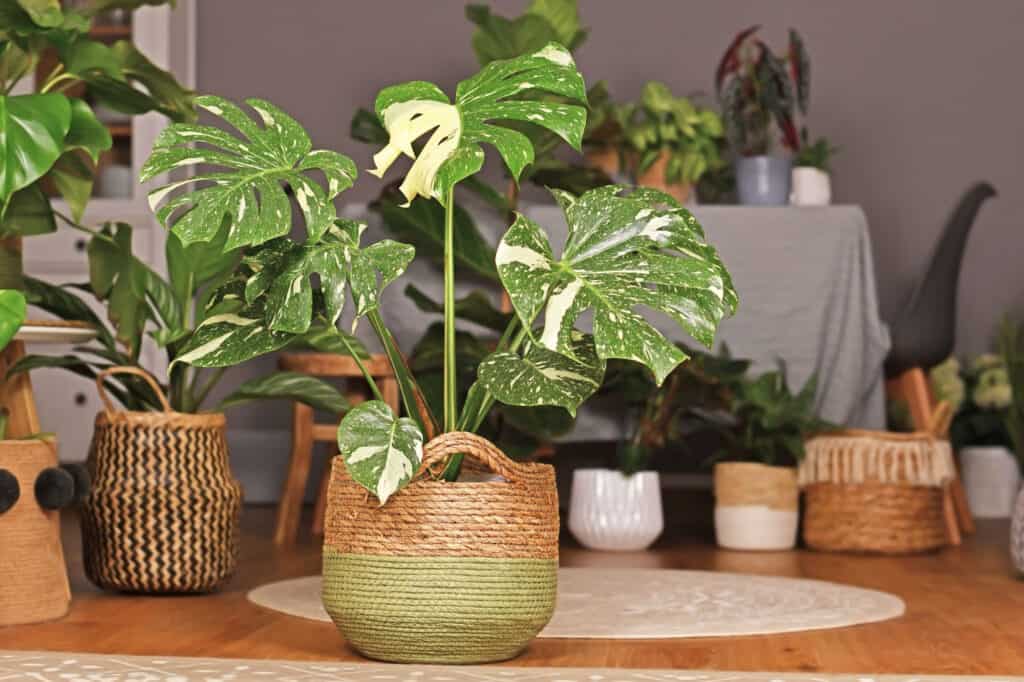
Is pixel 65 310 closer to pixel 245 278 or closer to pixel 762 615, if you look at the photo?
pixel 245 278

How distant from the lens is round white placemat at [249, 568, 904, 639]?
7.25 ft

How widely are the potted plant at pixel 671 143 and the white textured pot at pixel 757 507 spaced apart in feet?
2.88

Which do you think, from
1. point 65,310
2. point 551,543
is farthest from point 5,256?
point 551,543

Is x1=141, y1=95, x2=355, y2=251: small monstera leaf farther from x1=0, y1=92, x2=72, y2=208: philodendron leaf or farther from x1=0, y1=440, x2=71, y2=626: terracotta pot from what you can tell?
x1=0, y1=440, x2=71, y2=626: terracotta pot

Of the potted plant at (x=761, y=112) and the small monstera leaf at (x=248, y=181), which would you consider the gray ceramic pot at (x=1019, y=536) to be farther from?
the small monstera leaf at (x=248, y=181)

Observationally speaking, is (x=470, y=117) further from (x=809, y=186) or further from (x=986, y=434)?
(x=986, y=434)

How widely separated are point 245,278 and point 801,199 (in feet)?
8.13

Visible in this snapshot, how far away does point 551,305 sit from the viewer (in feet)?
5.61

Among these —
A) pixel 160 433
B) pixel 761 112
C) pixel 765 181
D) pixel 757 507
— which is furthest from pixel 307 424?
pixel 761 112

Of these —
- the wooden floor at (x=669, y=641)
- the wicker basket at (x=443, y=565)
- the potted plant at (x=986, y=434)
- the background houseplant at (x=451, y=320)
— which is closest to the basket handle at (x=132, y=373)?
the wooden floor at (x=669, y=641)

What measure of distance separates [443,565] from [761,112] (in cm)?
265

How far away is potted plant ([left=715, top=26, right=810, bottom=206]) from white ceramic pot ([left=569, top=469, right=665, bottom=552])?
0.96 metres

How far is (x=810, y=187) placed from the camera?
162 inches

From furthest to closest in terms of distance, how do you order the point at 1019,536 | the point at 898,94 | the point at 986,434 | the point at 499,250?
the point at 898,94
the point at 986,434
the point at 1019,536
the point at 499,250
